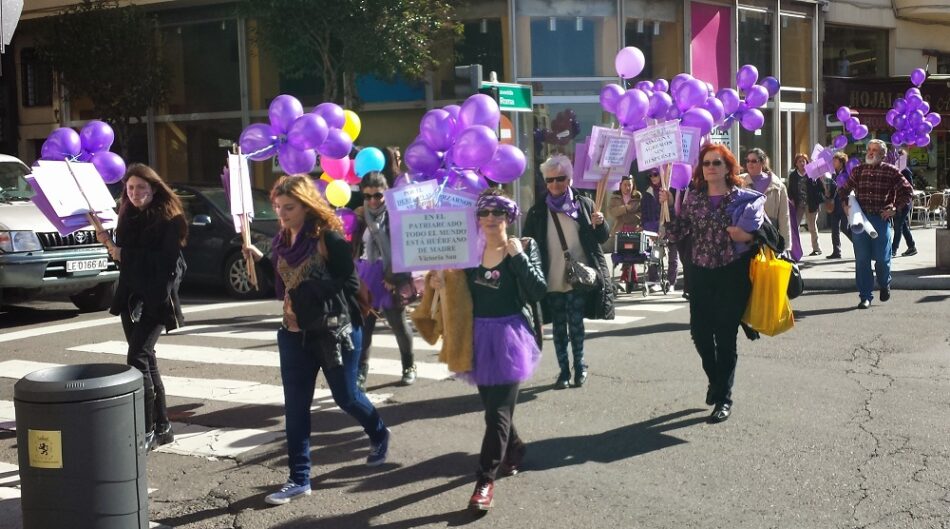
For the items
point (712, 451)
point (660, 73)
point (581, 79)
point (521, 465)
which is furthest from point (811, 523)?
point (660, 73)

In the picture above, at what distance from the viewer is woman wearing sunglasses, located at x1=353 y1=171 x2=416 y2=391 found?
793 centimetres

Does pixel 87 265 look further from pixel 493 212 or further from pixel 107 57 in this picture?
pixel 107 57

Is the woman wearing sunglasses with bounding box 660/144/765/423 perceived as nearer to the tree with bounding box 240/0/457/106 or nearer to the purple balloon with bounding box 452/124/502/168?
the purple balloon with bounding box 452/124/502/168

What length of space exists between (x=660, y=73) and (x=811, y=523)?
17919 millimetres

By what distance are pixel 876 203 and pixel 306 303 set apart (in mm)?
8230

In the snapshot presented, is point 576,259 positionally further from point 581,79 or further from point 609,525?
point 581,79

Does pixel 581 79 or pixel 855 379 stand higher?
pixel 581 79

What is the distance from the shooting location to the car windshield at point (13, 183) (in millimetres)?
13531

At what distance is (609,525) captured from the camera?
5.18 meters

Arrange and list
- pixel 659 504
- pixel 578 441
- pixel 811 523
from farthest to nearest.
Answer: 1. pixel 578 441
2. pixel 659 504
3. pixel 811 523

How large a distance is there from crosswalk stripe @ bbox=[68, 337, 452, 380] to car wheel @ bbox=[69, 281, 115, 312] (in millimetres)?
2799

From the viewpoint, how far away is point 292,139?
22.3ft

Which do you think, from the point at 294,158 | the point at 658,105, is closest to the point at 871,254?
the point at 658,105

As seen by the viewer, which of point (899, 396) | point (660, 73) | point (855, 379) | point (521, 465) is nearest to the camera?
point (521, 465)
